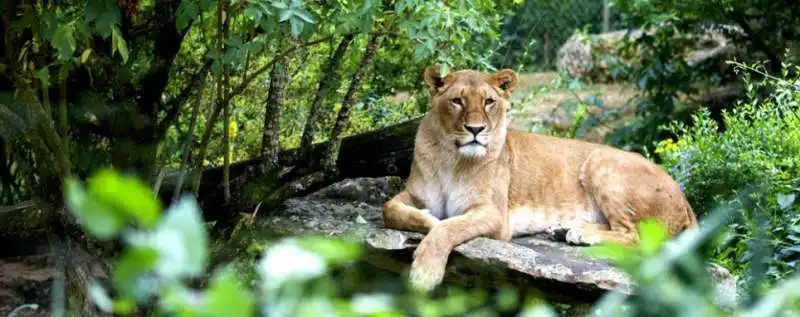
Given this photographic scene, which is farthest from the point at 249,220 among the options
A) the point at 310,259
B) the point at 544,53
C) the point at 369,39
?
the point at 544,53

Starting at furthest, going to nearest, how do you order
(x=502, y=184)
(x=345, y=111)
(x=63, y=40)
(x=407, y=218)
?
1. (x=345, y=111)
2. (x=502, y=184)
3. (x=407, y=218)
4. (x=63, y=40)

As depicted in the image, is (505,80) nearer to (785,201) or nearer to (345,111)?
(345,111)

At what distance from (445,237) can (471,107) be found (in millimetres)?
762

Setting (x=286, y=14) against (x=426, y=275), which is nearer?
(x=286, y=14)

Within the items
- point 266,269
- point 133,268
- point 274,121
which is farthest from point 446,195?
point 133,268

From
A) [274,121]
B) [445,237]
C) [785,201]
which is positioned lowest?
[785,201]

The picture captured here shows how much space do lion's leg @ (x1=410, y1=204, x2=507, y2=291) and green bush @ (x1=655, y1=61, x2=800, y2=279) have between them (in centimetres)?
152

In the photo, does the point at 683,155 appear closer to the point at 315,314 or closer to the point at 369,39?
the point at 369,39

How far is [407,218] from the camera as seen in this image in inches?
258

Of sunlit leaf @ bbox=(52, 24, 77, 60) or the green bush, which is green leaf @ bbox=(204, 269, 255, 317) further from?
the green bush

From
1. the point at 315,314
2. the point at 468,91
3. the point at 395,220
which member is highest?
the point at 315,314

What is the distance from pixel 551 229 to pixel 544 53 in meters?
8.98

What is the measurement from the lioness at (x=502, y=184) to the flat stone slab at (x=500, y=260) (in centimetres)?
12

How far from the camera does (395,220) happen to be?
6602 millimetres
